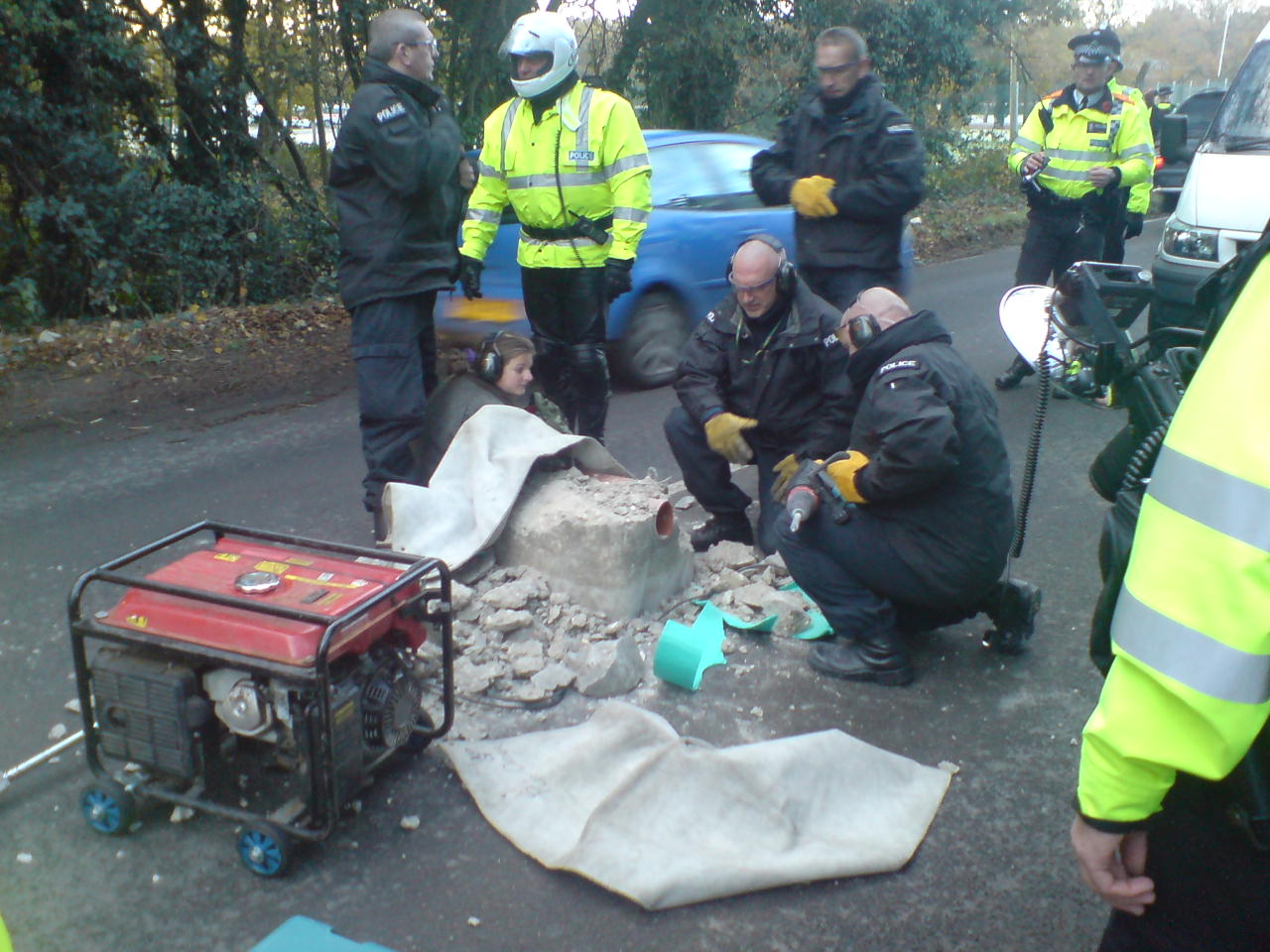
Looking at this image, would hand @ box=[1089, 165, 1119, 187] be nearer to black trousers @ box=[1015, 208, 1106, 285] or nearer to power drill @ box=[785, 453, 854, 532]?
black trousers @ box=[1015, 208, 1106, 285]

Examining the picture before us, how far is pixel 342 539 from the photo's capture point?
16.8ft

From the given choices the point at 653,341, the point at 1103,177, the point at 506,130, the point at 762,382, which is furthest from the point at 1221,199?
the point at 506,130

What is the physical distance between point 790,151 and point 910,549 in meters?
2.93

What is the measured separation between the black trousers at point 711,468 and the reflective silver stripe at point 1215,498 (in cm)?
345

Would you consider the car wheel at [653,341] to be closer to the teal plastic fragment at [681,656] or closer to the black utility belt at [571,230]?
the black utility belt at [571,230]

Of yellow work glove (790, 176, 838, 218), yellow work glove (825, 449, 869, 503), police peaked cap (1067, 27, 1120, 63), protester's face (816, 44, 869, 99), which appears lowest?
yellow work glove (825, 449, 869, 503)

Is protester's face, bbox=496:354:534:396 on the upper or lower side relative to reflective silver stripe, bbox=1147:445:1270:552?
lower

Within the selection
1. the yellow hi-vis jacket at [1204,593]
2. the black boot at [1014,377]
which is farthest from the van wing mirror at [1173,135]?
the yellow hi-vis jacket at [1204,593]

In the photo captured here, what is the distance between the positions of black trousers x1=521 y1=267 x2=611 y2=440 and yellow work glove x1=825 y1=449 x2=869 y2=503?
2.05 m

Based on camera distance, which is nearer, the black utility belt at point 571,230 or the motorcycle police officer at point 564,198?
the motorcycle police officer at point 564,198

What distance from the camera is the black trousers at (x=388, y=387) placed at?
498 centimetres

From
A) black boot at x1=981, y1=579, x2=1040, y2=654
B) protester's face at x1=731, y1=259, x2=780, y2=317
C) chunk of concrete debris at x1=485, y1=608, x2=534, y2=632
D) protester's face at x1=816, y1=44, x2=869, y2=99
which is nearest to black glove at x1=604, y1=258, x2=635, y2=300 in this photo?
protester's face at x1=731, y1=259, x2=780, y2=317

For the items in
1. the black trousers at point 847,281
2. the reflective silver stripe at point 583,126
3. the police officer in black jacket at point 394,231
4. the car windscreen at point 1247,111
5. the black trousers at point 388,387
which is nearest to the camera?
the police officer in black jacket at point 394,231

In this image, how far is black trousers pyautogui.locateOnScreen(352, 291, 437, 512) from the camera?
4.98 metres
